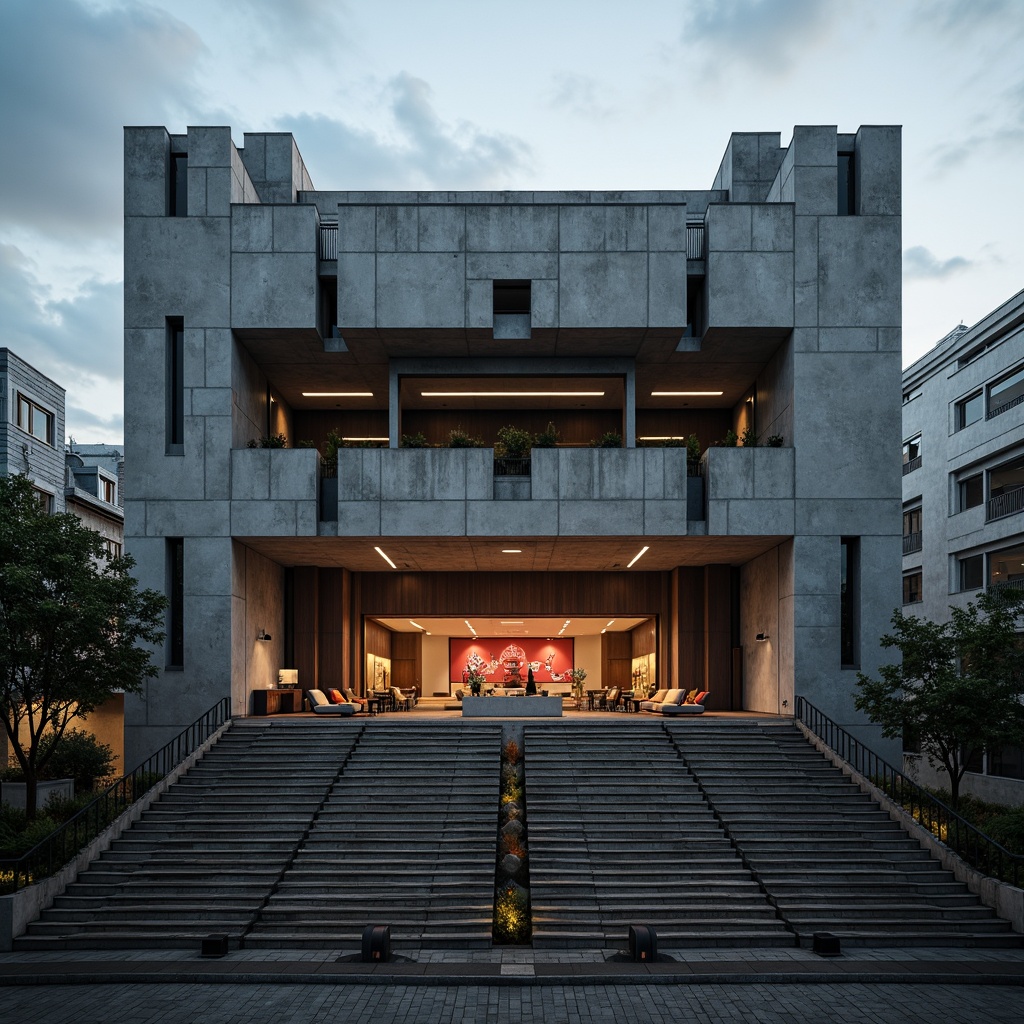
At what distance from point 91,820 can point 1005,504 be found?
28297 millimetres

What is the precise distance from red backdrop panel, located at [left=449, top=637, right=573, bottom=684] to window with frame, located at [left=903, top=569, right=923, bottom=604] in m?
14.4

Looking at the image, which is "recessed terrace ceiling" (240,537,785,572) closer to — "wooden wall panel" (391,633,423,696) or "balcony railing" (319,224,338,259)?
"balcony railing" (319,224,338,259)

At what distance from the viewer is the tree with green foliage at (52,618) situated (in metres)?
16.3

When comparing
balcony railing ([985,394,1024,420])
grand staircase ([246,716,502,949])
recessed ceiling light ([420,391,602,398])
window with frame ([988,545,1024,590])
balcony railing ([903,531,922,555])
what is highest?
balcony railing ([985,394,1024,420])

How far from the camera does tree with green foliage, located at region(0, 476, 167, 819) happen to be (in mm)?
16328

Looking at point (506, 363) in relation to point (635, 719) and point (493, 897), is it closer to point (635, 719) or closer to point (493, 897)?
point (635, 719)

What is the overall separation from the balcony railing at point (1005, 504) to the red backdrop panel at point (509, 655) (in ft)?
56.7

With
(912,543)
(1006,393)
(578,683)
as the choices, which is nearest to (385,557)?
(578,683)

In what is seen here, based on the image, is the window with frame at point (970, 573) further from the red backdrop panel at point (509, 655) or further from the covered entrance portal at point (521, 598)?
the red backdrop panel at point (509, 655)

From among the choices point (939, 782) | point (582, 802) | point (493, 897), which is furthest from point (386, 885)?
point (939, 782)

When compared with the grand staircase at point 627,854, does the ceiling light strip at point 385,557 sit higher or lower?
higher

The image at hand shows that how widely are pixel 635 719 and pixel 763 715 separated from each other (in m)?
4.02

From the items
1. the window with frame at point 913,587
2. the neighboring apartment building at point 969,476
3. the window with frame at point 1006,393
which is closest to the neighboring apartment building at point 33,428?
the neighboring apartment building at point 969,476

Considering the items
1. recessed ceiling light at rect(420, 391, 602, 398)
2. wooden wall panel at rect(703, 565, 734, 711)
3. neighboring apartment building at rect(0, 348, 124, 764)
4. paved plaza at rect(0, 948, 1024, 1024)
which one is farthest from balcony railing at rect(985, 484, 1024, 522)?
neighboring apartment building at rect(0, 348, 124, 764)
